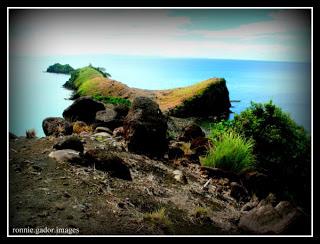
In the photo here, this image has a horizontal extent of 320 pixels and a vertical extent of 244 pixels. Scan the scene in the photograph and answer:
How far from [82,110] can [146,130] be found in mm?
4203

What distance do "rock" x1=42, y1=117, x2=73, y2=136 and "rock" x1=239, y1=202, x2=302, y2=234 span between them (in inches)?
219

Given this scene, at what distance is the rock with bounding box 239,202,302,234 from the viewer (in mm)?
5523

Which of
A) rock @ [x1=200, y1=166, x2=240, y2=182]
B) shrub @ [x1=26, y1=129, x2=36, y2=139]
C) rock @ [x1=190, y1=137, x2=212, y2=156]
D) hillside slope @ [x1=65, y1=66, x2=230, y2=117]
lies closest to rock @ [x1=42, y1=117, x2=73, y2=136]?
shrub @ [x1=26, y1=129, x2=36, y2=139]

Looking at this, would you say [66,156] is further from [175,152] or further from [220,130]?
[220,130]

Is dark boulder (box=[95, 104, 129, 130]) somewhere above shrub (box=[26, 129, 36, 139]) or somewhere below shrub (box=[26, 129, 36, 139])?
above

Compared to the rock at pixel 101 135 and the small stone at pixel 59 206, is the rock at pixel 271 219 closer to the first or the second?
the small stone at pixel 59 206

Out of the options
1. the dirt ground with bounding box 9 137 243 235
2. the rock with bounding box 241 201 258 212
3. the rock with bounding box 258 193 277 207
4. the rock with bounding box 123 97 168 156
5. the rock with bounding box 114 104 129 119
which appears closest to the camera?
the dirt ground with bounding box 9 137 243 235

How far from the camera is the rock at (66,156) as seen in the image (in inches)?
272

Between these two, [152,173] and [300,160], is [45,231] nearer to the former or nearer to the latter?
[152,173]

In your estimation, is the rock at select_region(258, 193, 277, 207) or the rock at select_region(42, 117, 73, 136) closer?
the rock at select_region(258, 193, 277, 207)

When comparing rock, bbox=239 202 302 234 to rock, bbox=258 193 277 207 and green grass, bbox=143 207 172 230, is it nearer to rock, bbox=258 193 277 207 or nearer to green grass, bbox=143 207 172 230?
rock, bbox=258 193 277 207

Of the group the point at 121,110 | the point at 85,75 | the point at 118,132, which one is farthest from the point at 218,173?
the point at 85,75

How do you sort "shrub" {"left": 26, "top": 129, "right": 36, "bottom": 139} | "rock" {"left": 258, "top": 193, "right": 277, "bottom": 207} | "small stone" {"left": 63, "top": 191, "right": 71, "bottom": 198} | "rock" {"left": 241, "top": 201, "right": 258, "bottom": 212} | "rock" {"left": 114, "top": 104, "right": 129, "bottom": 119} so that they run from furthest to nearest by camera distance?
1. "rock" {"left": 114, "top": 104, "right": 129, "bottom": 119}
2. "shrub" {"left": 26, "top": 129, "right": 36, "bottom": 139}
3. "rock" {"left": 241, "top": 201, "right": 258, "bottom": 212}
4. "rock" {"left": 258, "top": 193, "right": 277, "bottom": 207}
5. "small stone" {"left": 63, "top": 191, "right": 71, "bottom": 198}

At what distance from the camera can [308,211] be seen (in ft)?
20.8
